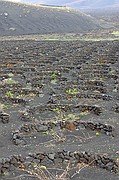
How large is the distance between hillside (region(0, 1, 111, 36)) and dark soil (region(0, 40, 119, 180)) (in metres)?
62.5

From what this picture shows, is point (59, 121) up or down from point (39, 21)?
up

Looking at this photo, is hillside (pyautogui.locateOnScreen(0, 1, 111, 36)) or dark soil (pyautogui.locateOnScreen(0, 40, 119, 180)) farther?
hillside (pyautogui.locateOnScreen(0, 1, 111, 36))

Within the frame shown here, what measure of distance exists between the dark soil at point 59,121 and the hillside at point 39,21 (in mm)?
62537

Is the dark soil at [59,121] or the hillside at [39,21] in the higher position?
the dark soil at [59,121]

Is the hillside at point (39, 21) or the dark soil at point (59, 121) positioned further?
the hillside at point (39, 21)

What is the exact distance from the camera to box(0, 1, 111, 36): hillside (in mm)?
103537

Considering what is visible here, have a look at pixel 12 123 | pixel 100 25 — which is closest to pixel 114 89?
pixel 12 123

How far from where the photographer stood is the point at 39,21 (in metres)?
111

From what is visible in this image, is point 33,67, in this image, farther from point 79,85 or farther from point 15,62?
point 79,85

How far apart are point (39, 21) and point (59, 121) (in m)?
92.4

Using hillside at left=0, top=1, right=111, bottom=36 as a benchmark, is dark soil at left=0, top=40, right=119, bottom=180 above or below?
above

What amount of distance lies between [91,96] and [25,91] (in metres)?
5.21

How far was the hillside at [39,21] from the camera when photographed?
10354cm

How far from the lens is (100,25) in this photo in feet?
397
